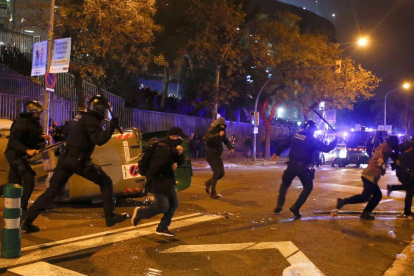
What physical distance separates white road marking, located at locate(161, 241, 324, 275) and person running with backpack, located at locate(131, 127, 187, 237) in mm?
543

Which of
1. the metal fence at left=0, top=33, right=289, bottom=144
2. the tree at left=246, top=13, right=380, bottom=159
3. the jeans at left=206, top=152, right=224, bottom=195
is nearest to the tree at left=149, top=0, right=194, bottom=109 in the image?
the metal fence at left=0, top=33, right=289, bottom=144

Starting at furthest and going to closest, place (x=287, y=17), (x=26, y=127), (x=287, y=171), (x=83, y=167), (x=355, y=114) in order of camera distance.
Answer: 1. (x=355, y=114)
2. (x=287, y=17)
3. (x=287, y=171)
4. (x=26, y=127)
5. (x=83, y=167)

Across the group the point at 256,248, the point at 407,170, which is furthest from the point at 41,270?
the point at 407,170

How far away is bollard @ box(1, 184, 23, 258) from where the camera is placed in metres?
4.95

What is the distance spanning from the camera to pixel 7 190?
197 inches

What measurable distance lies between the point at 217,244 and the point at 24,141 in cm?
329

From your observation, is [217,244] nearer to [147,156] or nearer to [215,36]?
[147,156]

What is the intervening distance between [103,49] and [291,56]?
1383 cm

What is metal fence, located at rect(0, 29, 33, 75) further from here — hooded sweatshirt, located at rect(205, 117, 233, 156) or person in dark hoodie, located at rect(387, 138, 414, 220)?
person in dark hoodie, located at rect(387, 138, 414, 220)

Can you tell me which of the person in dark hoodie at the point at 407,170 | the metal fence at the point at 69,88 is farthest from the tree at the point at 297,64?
the person in dark hoodie at the point at 407,170

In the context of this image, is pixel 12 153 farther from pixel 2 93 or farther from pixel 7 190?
pixel 2 93

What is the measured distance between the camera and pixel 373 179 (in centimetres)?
790

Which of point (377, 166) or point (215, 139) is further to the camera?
point (215, 139)

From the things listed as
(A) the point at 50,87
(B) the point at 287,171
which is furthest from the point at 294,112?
(B) the point at 287,171
